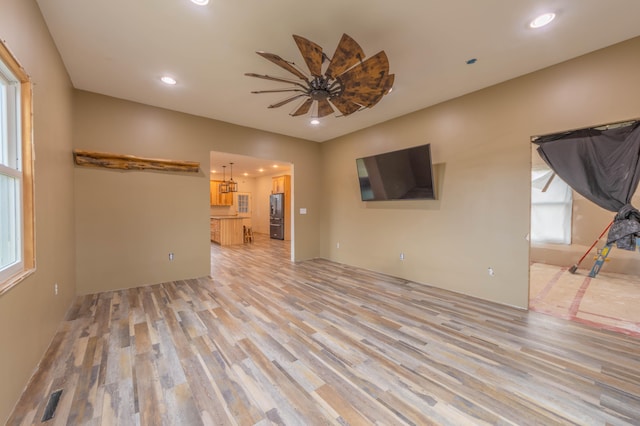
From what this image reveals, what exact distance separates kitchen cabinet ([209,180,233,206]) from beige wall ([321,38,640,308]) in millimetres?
7294

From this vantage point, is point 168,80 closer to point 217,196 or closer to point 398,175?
point 398,175

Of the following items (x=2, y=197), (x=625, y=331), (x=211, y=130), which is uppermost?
(x=211, y=130)

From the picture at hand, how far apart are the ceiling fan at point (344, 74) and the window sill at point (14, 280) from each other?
218cm

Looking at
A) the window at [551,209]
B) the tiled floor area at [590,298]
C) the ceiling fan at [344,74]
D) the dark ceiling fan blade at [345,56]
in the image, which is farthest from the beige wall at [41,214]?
the window at [551,209]

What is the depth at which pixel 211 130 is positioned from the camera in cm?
462

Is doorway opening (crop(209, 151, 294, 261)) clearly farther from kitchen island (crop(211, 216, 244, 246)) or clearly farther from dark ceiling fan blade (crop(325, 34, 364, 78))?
dark ceiling fan blade (crop(325, 34, 364, 78))

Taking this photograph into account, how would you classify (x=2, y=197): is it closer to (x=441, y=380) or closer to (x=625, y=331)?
(x=441, y=380)

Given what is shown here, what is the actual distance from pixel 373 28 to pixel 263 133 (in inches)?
134

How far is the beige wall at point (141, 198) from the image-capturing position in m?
3.62

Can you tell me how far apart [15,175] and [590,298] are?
6.62 m

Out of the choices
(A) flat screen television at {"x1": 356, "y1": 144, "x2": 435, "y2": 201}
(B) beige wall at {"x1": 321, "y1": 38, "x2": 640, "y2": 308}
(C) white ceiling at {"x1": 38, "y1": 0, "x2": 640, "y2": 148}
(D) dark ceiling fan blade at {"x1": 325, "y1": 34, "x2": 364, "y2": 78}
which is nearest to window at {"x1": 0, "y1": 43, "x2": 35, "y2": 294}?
(C) white ceiling at {"x1": 38, "y1": 0, "x2": 640, "y2": 148}

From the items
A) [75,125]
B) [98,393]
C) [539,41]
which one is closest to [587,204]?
[539,41]

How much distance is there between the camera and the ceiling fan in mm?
1932

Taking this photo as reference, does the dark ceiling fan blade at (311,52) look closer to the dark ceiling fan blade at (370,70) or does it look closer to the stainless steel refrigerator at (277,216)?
the dark ceiling fan blade at (370,70)
